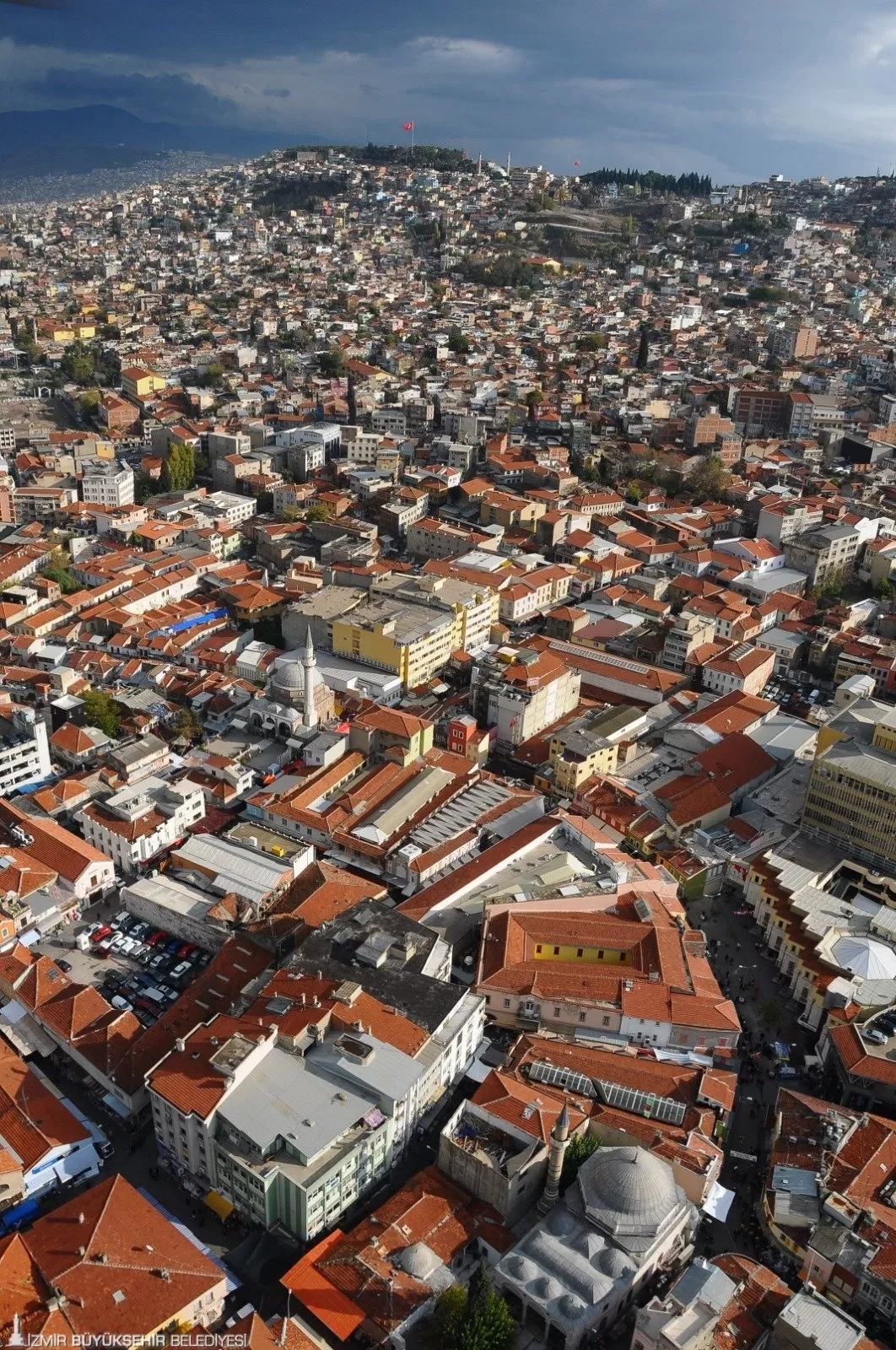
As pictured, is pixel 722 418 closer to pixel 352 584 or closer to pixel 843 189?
pixel 352 584

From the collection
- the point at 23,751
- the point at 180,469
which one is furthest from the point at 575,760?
the point at 180,469

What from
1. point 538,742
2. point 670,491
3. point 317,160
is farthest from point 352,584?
point 317,160

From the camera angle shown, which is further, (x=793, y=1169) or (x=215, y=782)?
(x=215, y=782)

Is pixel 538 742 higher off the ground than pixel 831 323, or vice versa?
pixel 831 323

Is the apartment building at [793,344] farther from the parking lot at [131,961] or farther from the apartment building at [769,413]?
the parking lot at [131,961]

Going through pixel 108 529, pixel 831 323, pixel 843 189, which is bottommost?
pixel 108 529

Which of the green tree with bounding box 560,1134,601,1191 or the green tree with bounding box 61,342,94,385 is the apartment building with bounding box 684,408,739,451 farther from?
the green tree with bounding box 560,1134,601,1191

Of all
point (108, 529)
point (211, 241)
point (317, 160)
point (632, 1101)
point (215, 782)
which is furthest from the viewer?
point (317, 160)

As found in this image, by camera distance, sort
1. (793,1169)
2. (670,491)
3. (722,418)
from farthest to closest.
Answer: (722,418) < (670,491) < (793,1169)

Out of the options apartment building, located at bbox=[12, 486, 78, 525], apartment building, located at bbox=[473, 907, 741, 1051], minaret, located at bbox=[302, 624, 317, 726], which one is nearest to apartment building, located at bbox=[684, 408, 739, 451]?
apartment building, located at bbox=[12, 486, 78, 525]
